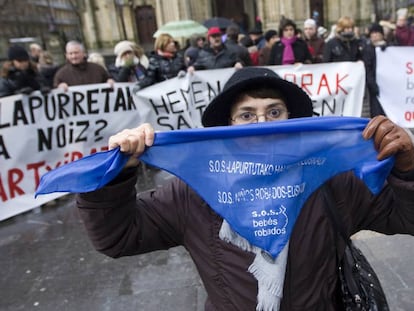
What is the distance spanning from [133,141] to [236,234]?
0.42m

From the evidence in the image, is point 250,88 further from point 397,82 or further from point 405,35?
point 405,35

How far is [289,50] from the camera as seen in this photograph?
20.7ft

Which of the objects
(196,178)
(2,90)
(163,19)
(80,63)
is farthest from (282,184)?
(163,19)

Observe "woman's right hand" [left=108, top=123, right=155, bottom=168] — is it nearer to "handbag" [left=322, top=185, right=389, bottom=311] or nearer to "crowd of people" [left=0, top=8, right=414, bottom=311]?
"crowd of people" [left=0, top=8, right=414, bottom=311]

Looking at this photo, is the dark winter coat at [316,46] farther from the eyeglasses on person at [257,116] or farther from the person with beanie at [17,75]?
the eyeglasses on person at [257,116]

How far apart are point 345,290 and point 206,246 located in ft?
1.58

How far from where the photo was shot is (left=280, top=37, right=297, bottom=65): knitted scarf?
6.28 m

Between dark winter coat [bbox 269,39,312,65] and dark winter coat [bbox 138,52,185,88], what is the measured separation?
→ 151 cm

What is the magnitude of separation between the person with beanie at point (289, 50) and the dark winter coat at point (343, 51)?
12.2 inches

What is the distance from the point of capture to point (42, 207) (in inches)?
196

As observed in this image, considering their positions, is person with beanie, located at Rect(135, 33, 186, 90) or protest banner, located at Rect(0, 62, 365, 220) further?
person with beanie, located at Rect(135, 33, 186, 90)

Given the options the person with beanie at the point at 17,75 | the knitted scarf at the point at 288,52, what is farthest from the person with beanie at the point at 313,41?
the person with beanie at the point at 17,75

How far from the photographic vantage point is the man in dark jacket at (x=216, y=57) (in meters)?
5.78

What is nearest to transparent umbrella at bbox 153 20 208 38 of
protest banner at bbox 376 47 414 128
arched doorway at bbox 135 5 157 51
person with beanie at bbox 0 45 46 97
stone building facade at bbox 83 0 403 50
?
protest banner at bbox 376 47 414 128
